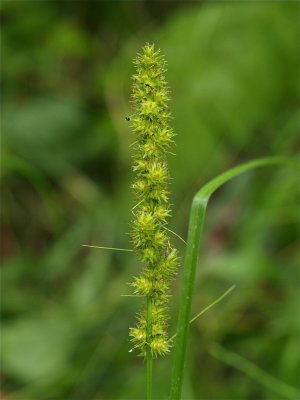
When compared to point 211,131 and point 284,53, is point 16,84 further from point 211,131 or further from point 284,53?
point 284,53

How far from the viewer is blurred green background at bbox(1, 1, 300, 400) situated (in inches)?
84.1

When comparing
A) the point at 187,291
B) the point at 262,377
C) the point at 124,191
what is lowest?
the point at 187,291

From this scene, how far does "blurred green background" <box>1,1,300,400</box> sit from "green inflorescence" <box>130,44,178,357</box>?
90cm

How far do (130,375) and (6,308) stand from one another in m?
0.53

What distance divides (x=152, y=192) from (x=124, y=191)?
1.89 m

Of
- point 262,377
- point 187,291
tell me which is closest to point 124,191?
point 262,377

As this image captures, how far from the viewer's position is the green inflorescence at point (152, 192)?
0.82 meters

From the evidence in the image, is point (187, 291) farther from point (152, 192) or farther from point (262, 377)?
point (262, 377)

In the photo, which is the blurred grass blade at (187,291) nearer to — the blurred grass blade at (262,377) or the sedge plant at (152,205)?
the sedge plant at (152,205)

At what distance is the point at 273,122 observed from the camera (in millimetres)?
2814

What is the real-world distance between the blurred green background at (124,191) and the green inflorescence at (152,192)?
900 millimetres

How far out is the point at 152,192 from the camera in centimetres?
84

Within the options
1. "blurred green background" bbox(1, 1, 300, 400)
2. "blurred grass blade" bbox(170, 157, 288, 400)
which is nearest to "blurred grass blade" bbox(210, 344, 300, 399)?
"blurred green background" bbox(1, 1, 300, 400)

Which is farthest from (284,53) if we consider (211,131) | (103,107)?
(103,107)
